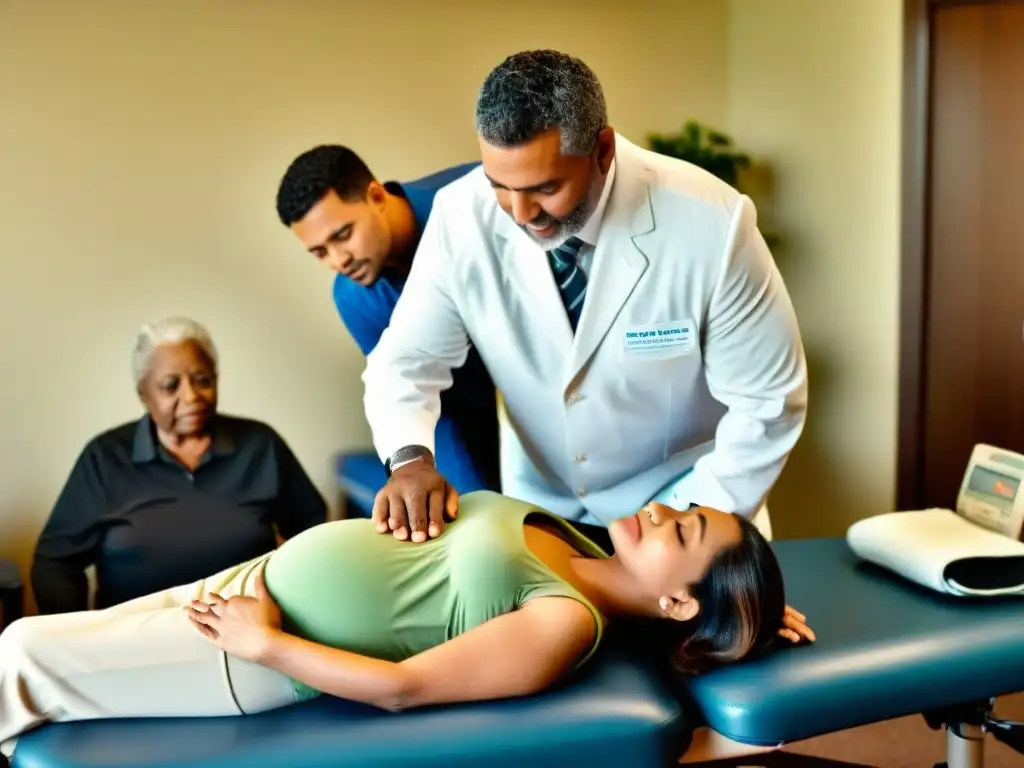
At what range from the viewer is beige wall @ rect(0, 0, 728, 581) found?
2906mm

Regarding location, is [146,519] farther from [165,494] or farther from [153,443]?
[153,443]

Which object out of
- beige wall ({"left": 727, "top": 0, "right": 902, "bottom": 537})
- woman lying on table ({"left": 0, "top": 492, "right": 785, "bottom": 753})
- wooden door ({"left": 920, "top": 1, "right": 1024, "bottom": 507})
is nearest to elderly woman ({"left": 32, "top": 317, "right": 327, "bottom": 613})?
woman lying on table ({"left": 0, "top": 492, "right": 785, "bottom": 753})

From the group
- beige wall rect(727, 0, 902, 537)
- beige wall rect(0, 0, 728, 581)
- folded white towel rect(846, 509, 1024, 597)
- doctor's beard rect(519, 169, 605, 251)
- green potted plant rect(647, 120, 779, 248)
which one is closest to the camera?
doctor's beard rect(519, 169, 605, 251)

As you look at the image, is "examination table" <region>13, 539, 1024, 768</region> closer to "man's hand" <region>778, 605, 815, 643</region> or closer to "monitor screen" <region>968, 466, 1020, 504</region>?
"man's hand" <region>778, 605, 815, 643</region>

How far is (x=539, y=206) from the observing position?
1.54 m

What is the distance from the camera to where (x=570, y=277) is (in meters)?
1.78

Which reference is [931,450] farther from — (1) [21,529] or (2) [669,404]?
(1) [21,529]

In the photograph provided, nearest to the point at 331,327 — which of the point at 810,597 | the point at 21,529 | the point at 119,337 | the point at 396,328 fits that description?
the point at 119,337

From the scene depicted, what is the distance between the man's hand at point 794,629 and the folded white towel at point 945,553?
339 mm

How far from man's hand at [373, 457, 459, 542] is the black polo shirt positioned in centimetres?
105

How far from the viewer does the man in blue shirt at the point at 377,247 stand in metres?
2.15

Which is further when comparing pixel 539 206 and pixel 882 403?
pixel 882 403

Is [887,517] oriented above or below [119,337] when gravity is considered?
below

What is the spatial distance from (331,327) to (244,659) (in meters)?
1.93
